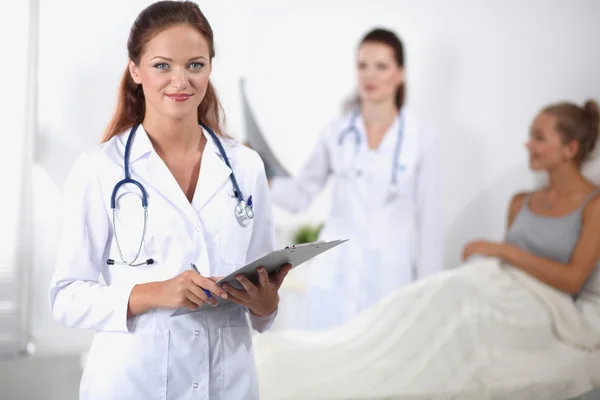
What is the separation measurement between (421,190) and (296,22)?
814mm

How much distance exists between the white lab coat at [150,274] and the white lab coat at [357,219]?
1.46 meters

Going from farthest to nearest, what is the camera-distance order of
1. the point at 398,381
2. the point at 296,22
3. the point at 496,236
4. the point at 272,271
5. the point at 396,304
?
1. the point at 496,236
2. the point at 296,22
3. the point at 396,304
4. the point at 398,381
5. the point at 272,271

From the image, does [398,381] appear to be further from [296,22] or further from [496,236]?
[296,22]

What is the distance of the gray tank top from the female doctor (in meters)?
1.72

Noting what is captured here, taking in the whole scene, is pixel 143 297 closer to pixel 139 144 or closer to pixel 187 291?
pixel 187 291

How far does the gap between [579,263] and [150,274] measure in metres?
1.92

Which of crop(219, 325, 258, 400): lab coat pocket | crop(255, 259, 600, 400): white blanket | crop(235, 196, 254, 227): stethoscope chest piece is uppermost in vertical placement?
crop(235, 196, 254, 227): stethoscope chest piece

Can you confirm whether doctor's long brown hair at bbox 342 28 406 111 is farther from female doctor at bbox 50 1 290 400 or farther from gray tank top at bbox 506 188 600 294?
female doctor at bbox 50 1 290 400

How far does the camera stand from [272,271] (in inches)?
54.4

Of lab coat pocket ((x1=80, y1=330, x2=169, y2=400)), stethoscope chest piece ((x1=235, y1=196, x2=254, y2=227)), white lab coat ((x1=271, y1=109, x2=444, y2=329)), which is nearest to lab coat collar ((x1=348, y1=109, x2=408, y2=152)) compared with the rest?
white lab coat ((x1=271, y1=109, x2=444, y2=329))

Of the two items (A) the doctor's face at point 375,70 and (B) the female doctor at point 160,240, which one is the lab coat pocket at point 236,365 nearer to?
(B) the female doctor at point 160,240

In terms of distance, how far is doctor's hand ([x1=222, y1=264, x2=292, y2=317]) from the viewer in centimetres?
133

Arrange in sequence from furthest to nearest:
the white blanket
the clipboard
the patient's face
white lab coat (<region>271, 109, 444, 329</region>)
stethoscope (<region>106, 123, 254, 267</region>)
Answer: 1. the patient's face
2. white lab coat (<region>271, 109, 444, 329</region>)
3. the white blanket
4. stethoscope (<region>106, 123, 254, 267</region>)
5. the clipboard

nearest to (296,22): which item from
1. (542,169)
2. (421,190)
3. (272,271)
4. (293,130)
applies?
(293,130)
